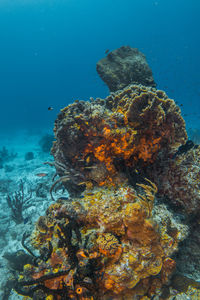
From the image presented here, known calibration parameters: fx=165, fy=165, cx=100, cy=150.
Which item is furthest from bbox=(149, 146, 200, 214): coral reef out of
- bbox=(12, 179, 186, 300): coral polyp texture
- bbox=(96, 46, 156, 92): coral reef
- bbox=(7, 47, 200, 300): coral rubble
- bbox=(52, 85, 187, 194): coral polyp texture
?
bbox=(96, 46, 156, 92): coral reef

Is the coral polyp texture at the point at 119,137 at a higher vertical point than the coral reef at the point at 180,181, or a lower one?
higher

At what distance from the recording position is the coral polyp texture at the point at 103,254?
7.45 ft

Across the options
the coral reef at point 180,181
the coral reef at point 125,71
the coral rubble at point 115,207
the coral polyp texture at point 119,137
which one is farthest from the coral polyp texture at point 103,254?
the coral reef at point 125,71

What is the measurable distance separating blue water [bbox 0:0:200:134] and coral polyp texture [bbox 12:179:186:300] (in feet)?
342

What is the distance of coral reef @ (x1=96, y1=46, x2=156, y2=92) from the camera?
Answer: 8453 millimetres

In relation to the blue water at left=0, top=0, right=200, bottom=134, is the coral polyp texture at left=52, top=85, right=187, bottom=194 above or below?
below

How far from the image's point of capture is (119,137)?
3617 mm

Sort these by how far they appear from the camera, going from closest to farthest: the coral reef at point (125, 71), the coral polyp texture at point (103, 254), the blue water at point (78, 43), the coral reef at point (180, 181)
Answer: the coral polyp texture at point (103, 254)
the coral reef at point (180, 181)
the coral reef at point (125, 71)
the blue water at point (78, 43)

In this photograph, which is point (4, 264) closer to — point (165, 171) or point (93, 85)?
point (165, 171)

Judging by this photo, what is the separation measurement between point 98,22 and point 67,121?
163 m

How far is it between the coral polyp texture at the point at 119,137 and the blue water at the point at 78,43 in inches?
4047

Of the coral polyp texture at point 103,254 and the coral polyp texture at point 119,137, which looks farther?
the coral polyp texture at point 119,137

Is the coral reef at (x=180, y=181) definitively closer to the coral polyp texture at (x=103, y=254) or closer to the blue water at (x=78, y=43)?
the coral polyp texture at (x=103, y=254)

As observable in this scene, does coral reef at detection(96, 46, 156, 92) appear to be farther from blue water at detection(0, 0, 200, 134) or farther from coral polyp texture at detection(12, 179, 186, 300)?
blue water at detection(0, 0, 200, 134)
